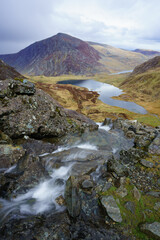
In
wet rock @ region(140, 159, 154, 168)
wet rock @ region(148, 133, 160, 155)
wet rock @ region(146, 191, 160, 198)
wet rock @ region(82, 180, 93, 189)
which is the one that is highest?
wet rock @ region(148, 133, 160, 155)

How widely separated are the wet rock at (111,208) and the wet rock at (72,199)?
6.87 feet

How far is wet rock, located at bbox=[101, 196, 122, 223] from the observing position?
970 cm

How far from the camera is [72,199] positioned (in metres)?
10.5

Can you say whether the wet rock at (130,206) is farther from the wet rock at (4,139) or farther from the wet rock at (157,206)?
the wet rock at (4,139)

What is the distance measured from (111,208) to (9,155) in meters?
10.9

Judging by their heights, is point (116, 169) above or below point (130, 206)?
above

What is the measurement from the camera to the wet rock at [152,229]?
8.51 metres

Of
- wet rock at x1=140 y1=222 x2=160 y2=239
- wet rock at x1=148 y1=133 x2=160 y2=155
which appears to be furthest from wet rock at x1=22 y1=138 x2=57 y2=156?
wet rock at x1=148 y1=133 x2=160 y2=155

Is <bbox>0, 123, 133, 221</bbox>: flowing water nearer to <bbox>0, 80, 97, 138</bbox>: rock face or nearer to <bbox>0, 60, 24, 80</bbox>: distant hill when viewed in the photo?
<bbox>0, 80, 97, 138</bbox>: rock face

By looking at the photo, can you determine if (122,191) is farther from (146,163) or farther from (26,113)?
(26,113)

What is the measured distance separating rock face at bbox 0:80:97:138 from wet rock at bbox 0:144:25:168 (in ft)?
9.57

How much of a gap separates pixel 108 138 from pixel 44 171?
14559 mm

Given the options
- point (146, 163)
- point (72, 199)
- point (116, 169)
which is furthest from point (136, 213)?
point (146, 163)

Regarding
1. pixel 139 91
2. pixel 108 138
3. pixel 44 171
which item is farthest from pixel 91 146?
pixel 139 91
